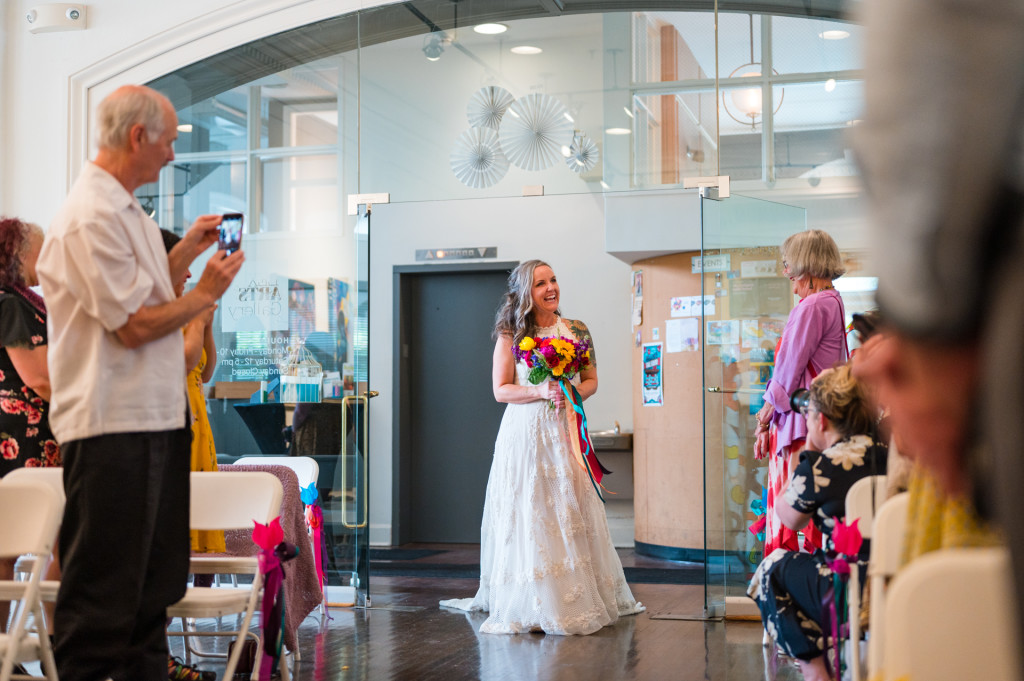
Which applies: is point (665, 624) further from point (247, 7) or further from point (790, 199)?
point (247, 7)

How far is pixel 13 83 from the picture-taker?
24.6ft

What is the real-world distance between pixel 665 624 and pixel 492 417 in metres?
3.98

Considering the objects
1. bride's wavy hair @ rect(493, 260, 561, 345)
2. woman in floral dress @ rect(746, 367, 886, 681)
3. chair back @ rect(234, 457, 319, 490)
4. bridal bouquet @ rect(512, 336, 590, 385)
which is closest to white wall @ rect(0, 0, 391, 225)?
chair back @ rect(234, 457, 319, 490)

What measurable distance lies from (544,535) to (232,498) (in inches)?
79.8

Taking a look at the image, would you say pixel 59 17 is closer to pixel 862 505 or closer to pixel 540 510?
pixel 540 510

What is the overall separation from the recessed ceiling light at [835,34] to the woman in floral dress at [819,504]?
325cm

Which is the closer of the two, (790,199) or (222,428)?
(790,199)

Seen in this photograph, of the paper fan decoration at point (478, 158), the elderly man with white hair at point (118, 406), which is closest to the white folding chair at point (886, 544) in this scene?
the elderly man with white hair at point (118, 406)

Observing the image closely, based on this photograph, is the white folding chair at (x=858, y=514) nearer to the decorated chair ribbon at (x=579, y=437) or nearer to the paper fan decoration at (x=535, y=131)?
the decorated chair ribbon at (x=579, y=437)

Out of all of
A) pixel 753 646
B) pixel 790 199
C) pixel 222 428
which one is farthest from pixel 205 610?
pixel 790 199

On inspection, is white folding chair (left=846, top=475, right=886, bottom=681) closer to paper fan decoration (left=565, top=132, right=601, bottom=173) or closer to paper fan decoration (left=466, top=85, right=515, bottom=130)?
paper fan decoration (left=565, top=132, right=601, bottom=173)

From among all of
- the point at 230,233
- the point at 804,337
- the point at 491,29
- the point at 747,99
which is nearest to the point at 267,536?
the point at 230,233

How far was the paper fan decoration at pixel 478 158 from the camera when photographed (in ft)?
19.6

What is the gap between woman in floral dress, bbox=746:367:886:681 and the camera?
2.71 meters
